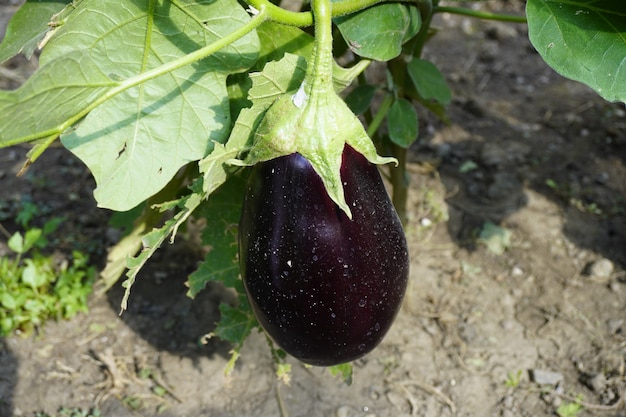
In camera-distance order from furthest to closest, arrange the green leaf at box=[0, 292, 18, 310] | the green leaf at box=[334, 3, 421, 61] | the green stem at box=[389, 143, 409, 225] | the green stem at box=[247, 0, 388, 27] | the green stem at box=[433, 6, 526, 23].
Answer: the green leaf at box=[0, 292, 18, 310] < the green stem at box=[389, 143, 409, 225] < the green stem at box=[433, 6, 526, 23] < the green leaf at box=[334, 3, 421, 61] < the green stem at box=[247, 0, 388, 27]

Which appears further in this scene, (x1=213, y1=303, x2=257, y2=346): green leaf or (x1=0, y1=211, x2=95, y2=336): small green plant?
(x1=0, y1=211, x2=95, y2=336): small green plant

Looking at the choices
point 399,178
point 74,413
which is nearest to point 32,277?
point 74,413

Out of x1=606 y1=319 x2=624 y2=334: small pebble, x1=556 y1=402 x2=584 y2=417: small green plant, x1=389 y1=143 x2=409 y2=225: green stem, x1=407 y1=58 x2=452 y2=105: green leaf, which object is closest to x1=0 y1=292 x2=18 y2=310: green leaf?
x1=389 y1=143 x2=409 y2=225: green stem

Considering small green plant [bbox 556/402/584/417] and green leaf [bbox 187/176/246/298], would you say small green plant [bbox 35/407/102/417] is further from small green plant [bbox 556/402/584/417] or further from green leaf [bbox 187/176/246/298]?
small green plant [bbox 556/402/584/417]

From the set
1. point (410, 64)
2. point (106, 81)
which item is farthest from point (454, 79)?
point (106, 81)

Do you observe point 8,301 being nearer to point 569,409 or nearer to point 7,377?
point 7,377

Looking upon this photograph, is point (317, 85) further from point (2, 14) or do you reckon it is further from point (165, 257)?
point (2, 14)
